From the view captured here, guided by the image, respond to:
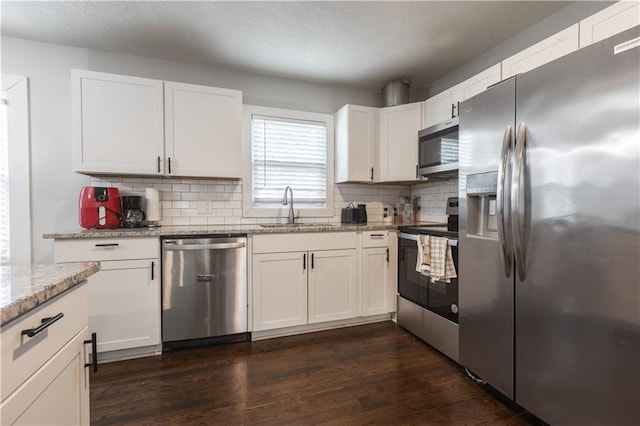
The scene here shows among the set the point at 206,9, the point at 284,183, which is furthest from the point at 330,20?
the point at 284,183

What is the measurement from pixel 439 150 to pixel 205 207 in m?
2.26

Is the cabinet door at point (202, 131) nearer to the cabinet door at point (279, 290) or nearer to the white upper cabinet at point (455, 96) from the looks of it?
the cabinet door at point (279, 290)

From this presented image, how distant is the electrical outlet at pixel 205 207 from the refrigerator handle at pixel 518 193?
8.21ft

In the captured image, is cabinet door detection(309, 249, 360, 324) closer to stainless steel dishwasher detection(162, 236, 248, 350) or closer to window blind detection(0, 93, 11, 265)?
stainless steel dishwasher detection(162, 236, 248, 350)

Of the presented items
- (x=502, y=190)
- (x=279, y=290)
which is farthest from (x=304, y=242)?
(x=502, y=190)

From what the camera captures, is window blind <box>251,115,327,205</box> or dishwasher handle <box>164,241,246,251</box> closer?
dishwasher handle <box>164,241,246,251</box>

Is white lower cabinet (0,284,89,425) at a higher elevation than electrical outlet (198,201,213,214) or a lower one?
lower

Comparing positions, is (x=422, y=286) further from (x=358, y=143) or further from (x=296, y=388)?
(x=358, y=143)

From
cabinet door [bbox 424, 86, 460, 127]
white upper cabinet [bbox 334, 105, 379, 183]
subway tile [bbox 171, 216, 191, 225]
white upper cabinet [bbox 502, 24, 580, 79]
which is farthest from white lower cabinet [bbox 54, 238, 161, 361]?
white upper cabinet [bbox 502, 24, 580, 79]

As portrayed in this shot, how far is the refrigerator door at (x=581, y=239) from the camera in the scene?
3.71 ft

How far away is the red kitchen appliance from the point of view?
7.53ft

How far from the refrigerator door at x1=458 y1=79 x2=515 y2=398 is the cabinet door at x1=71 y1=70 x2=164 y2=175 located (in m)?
2.39

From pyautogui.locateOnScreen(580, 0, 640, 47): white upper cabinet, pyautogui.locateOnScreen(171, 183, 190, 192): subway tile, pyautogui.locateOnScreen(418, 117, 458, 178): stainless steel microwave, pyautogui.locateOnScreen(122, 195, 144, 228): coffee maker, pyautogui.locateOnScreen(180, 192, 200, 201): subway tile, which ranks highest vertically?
pyautogui.locateOnScreen(580, 0, 640, 47): white upper cabinet

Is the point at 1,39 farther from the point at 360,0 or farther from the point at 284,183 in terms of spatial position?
the point at 360,0
